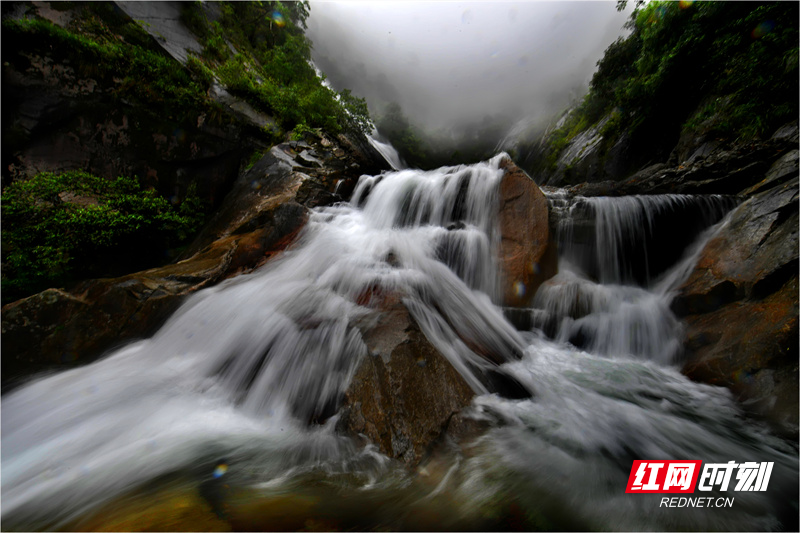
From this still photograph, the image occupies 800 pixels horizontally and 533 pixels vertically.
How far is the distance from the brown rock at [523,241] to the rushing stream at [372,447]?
24 centimetres

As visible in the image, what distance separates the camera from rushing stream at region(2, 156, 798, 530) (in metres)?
1.74

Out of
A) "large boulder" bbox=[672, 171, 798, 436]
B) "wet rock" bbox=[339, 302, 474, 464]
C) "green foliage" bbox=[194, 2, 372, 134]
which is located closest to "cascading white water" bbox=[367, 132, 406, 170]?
"green foliage" bbox=[194, 2, 372, 134]

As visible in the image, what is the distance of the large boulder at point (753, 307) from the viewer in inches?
103

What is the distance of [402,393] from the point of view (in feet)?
7.80

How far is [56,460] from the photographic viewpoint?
2.14 meters

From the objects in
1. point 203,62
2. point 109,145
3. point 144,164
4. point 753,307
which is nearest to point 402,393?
point 753,307

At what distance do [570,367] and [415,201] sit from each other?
17.2ft

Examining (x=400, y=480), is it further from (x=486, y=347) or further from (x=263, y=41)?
(x=263, y=41)

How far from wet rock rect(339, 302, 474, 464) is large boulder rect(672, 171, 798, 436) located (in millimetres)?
2832

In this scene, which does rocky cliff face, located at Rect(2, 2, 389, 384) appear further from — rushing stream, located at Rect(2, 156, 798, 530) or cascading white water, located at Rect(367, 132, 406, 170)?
cascading white water, located at Rect(367, 132, 406, 170)

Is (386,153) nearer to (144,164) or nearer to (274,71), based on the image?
(274,71)

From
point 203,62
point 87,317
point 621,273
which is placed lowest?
point 87,317

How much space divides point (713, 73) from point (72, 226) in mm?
13529

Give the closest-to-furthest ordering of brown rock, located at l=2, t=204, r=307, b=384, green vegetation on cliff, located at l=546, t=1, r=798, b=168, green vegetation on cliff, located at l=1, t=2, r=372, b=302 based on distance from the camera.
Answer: brown rock, located at l=2, t=204, r=307, b=384
green vegetation on cliff, located at l=546, t=1, r=798, b=168
green vegetation on cliff, located at l=1, t=2, r=372, b=302
